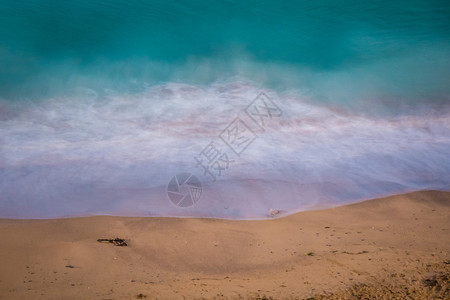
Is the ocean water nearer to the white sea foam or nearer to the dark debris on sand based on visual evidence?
the white sea foam

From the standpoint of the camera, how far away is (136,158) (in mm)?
3893

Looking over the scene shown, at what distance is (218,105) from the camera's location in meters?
5.10

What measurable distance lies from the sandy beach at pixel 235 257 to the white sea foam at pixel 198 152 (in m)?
0.25

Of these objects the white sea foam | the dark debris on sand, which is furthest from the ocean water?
the dark debris on sand

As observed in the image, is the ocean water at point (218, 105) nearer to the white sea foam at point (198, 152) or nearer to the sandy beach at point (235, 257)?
the white sea foam at point (198, 152)

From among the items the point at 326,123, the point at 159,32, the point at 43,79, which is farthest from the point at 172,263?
the point at 159,32

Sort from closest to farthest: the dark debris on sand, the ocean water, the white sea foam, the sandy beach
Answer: the sandy beach, the dark debris on sand, the white sea foam, the ocean water

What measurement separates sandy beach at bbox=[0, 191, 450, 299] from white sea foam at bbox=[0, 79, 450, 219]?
245mm

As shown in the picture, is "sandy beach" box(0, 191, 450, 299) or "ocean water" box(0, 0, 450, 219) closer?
"sandy beach" box(0, 191, 450, 299)

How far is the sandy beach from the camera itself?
7.04 feet

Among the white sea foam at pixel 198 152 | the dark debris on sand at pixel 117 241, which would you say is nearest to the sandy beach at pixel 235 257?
the dark debris on sand at pixel 117 241

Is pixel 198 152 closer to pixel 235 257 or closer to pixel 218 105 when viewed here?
pixel 218 105

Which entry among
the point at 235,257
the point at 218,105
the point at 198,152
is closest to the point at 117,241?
the point at 235,257

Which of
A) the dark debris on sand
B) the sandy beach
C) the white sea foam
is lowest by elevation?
the sandy beach
